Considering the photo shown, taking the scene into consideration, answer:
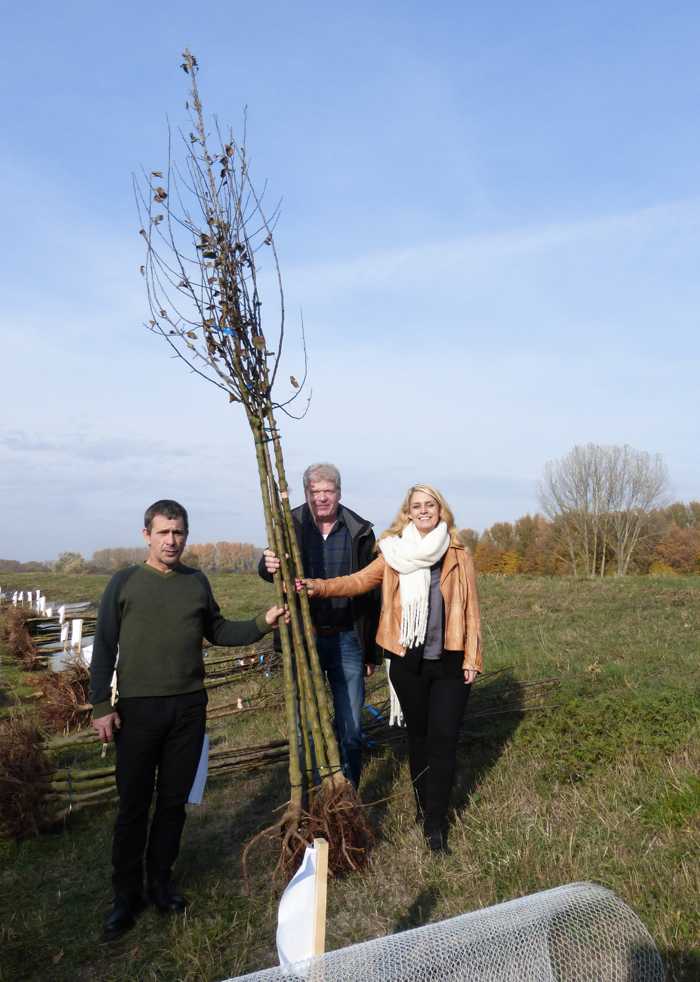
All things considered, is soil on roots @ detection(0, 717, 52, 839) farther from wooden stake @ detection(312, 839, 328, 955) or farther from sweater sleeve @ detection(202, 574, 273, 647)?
wooden stake @ detection(312, 839, 328, 955)

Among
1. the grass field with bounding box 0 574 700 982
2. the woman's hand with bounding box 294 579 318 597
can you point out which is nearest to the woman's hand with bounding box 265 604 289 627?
the woman's hand with bounding box 294 579 318 597

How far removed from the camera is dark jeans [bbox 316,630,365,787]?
4.66m

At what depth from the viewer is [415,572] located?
440 centimetres

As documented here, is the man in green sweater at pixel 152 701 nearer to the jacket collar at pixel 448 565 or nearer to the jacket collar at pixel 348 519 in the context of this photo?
the jacket collar at pixel 348 519

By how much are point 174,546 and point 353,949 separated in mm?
2468

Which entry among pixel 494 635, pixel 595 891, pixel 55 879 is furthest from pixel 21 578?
pixel 595 891

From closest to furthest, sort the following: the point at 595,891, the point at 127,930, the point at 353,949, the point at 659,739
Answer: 1. the point at 353,949
2. the point at 595,891
3. the point at 127,930
4. the point at 659,739

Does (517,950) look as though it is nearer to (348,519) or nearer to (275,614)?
(275,614)

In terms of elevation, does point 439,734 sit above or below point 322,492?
below

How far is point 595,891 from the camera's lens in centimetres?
221

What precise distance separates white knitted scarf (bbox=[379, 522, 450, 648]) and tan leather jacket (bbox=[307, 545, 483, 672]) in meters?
0.11

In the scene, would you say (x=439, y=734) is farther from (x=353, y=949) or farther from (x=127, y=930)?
(x=353, y=949)

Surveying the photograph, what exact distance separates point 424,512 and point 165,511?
153 cm

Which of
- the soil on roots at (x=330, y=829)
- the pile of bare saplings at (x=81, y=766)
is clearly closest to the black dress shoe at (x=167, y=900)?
the soil on roots at (x=330, y=829)
